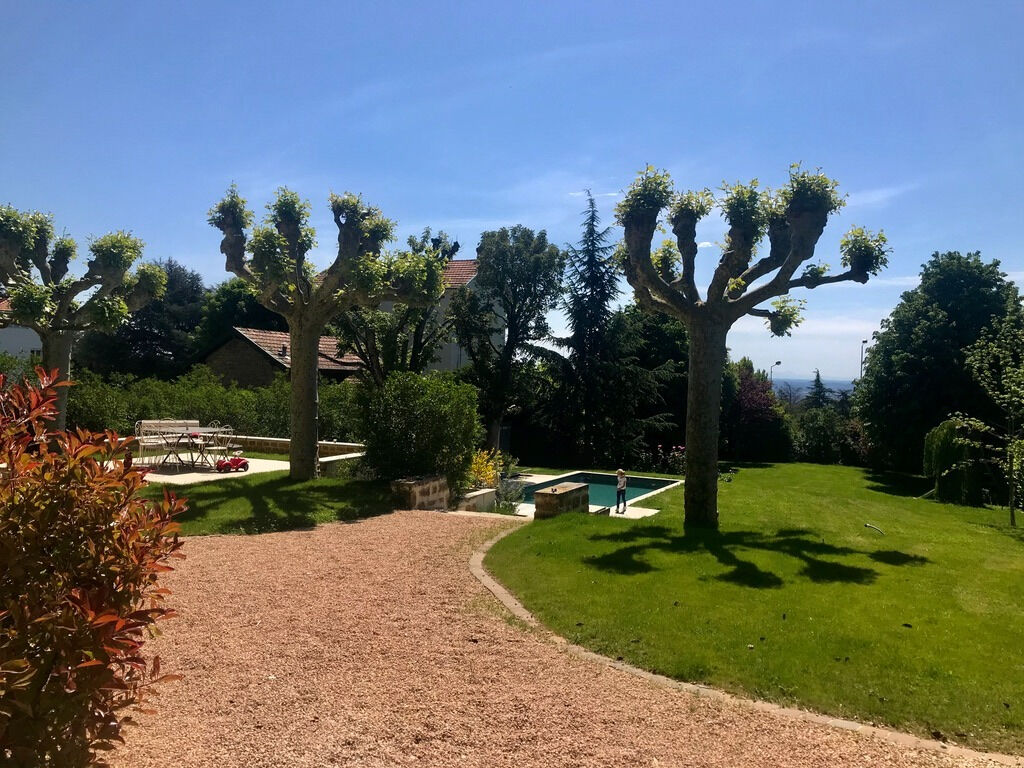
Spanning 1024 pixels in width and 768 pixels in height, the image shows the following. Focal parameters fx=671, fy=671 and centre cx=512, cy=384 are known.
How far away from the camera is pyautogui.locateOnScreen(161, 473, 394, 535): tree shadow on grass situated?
9.60 meters

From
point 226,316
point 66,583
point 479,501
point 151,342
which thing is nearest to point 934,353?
point 479,501

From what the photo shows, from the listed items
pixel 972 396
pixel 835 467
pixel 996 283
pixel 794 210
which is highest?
pixel 996 283

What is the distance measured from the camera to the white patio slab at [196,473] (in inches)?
502

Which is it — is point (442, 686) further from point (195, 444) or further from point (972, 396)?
point (972, 396)

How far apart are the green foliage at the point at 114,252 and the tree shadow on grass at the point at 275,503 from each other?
485cm

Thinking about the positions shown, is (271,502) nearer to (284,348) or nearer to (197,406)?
(197,406)

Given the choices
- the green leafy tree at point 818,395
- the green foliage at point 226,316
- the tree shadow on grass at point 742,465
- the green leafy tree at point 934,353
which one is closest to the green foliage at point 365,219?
the tree shadow on grass at point 742,465

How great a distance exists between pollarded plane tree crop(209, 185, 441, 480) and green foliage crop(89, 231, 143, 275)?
1797 millimetres

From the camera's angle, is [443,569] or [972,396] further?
[972,396]

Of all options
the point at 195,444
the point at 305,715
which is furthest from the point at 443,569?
the point at 195,444

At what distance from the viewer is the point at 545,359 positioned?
2303 cm

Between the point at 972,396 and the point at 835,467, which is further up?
the point at 972,396

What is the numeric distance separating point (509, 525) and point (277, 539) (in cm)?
334

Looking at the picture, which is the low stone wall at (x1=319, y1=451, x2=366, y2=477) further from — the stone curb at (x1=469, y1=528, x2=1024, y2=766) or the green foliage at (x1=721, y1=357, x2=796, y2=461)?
the green foliage at (x1=721, y1=357, x2=796, y2=461)
